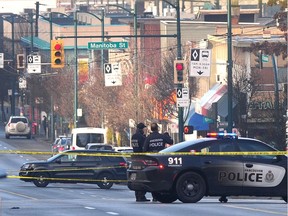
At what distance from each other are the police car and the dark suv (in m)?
15.5

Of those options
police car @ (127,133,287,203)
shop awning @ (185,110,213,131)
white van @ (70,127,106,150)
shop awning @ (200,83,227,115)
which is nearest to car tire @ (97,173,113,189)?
white van @ (70,127,106,150)

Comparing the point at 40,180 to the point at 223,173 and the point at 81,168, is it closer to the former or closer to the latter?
the point at 81,168

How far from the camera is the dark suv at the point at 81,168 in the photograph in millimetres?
39000

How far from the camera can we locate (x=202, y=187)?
23047 millimetres

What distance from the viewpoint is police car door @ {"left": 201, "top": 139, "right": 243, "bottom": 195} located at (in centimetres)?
2305

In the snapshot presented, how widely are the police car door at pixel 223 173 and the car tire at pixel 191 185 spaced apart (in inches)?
6.5

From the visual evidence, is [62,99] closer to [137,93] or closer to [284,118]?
[137,93]

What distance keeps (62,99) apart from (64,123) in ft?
39.3

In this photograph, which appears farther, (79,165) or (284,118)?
(284,118)

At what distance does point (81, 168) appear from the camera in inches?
1558

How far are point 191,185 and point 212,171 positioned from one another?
51cm

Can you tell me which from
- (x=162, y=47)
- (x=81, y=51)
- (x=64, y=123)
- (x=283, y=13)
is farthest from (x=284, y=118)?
(x=81, y=51)

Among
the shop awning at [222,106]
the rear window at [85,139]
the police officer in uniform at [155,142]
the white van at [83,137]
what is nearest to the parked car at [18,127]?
the shop awning at [222,106]

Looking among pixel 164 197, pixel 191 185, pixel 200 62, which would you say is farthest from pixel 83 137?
pixel 191 185
